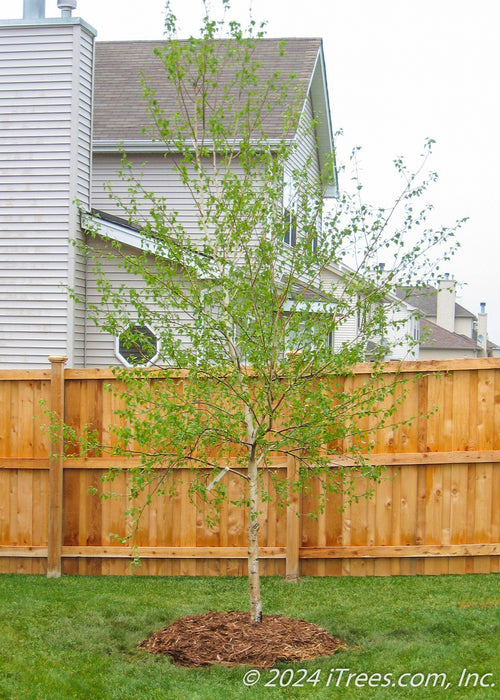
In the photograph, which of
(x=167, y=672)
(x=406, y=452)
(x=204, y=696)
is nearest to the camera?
(x=204, y=696)

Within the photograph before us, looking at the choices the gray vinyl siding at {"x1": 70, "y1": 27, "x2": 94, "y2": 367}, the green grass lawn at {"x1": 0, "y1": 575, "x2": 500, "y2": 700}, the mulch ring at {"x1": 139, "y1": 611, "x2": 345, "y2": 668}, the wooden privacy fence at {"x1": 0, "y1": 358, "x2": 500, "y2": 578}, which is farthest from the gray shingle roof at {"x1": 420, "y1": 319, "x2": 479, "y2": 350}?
the mulch ring at {"x1": 139, "y1": 611, "x2": 345, "y2": 668}

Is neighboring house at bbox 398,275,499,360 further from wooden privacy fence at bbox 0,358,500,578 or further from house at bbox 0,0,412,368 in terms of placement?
wooden privacy fence at bbox 0,358,500,578

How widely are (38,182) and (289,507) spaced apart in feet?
22.1

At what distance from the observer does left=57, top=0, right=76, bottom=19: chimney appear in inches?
503

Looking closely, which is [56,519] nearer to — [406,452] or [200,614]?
[200,614]

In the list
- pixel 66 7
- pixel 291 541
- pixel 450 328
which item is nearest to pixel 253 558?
pixel 291 541

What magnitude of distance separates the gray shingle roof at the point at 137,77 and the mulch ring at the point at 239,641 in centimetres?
1047

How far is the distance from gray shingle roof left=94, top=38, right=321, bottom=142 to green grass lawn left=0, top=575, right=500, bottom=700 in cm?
941

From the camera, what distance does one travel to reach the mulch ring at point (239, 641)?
5.95 metres

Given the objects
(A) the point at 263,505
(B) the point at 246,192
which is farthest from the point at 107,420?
(B) the point at 246,192

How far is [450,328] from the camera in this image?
59.6 m

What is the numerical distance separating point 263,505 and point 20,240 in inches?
244

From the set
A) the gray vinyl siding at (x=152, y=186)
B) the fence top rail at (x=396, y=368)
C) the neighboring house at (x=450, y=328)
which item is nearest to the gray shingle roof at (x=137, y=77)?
the gray vinyl siding at (x=152, y=186)

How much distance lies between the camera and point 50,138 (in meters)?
12.6
